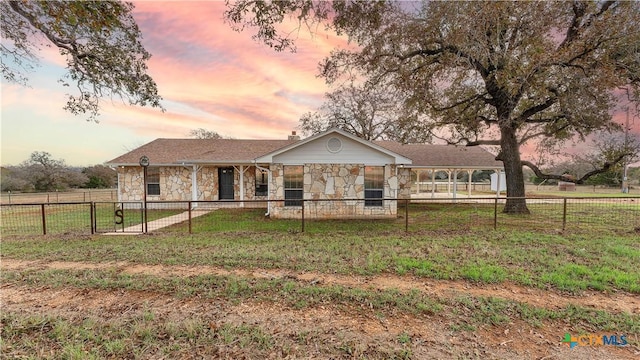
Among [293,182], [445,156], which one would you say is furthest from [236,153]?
[445,156]

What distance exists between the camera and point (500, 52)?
9.17m

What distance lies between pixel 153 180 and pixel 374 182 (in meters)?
11.9

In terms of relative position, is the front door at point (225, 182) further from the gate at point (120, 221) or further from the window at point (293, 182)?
the window at point (293, 182)

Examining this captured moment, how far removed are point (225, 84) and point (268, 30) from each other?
6.86 metres

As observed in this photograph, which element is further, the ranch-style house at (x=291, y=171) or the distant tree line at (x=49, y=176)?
the distant tree line at (x=49, y=176)

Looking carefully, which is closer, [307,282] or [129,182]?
[307,282]

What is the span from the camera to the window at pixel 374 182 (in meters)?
11.6

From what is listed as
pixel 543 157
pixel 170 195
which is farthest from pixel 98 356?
pixel 543 157

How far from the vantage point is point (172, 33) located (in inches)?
312

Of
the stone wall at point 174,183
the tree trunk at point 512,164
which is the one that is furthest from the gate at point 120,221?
the tree trunk at point 512,164

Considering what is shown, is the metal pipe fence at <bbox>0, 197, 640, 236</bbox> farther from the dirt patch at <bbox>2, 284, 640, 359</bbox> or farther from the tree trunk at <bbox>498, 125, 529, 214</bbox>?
the dirt patch at <bbox>2, 284, 640, 359</bbox>

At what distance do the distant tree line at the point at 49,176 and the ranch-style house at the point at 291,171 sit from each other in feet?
70.1

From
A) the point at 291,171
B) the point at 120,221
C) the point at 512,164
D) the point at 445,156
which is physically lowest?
the point at 120,221

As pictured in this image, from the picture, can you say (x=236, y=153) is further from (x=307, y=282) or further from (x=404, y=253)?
(x=307, y=282)
